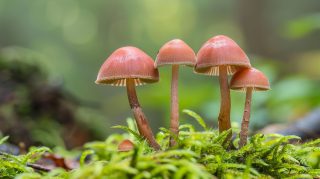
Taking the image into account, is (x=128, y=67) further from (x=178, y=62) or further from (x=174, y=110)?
(x=174, y=110)

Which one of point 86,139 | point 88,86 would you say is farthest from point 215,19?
point 86,139

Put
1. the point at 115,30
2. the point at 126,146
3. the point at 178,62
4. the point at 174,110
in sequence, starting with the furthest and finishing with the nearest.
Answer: the point at 115,30 < the point at 126,146 < the point at 174,110 < the point at 178,62

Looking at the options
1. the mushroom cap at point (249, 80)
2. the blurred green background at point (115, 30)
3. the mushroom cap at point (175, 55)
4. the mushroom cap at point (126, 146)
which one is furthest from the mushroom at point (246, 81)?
the blurred green background at point (115, 30)

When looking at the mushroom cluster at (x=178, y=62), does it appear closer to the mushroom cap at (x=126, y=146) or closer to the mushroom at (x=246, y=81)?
the mushroom at (x=246, y=81)

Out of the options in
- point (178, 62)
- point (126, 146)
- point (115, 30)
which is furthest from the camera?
point (115, 30)

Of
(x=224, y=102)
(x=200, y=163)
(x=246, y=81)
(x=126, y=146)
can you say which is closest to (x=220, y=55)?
(x=246, y=81)

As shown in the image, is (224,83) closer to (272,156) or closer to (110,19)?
(272,156)

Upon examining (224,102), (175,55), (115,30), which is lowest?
(224,102)
